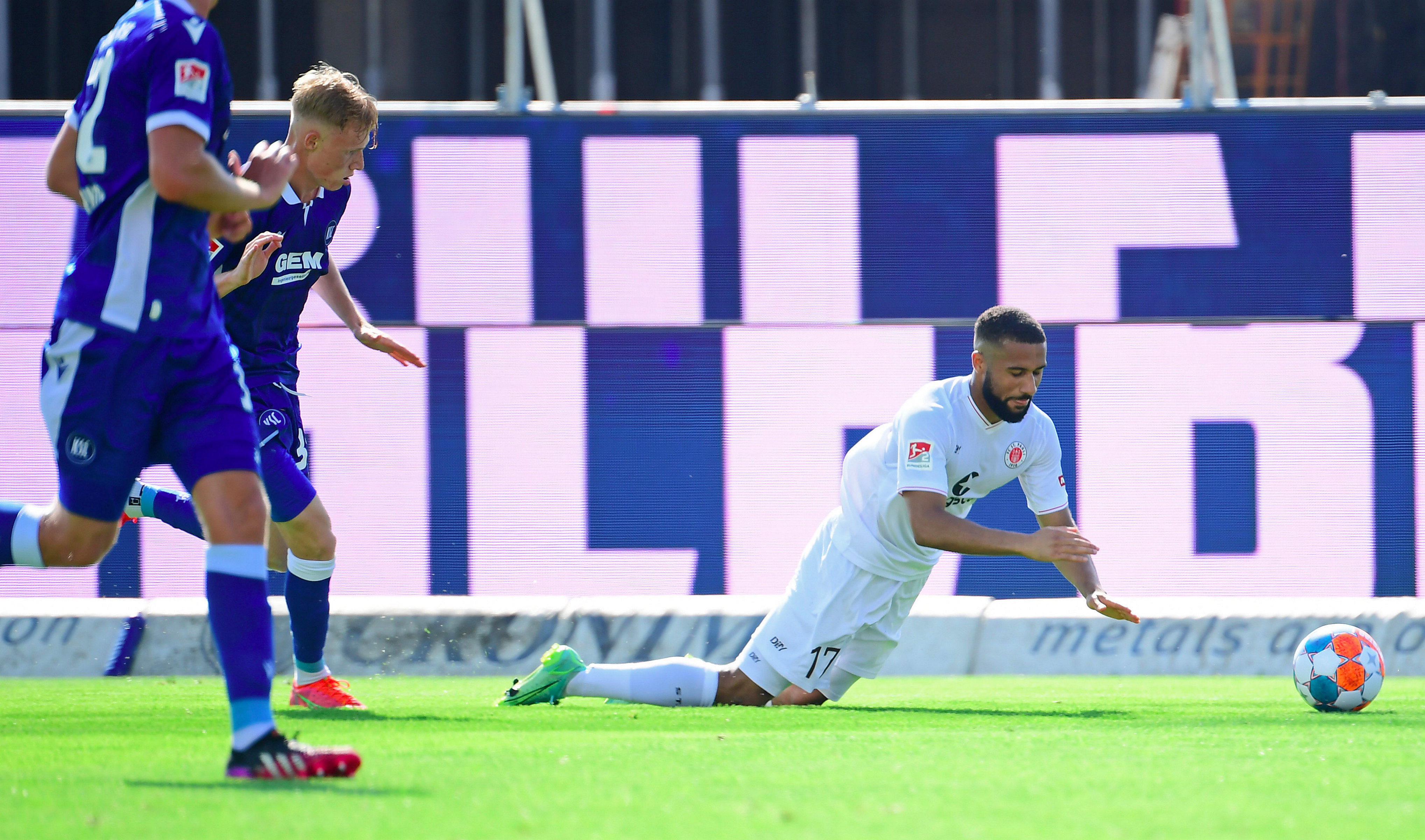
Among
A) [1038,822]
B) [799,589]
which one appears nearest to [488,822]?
[1038,822]

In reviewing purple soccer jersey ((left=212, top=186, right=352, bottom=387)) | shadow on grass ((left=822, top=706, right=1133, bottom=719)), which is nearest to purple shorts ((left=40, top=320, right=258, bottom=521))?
purple soccer jersey ((left=212, top=186, right=352, bottom=387))

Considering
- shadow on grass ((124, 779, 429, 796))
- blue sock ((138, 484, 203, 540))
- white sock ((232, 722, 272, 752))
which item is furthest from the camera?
blue sock ((138, 484, 203, 540))

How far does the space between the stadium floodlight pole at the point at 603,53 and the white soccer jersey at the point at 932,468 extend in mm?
5153

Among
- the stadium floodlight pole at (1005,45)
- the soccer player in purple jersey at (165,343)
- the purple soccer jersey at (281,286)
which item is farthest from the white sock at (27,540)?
the stadium floodlight pole at (1005,45)

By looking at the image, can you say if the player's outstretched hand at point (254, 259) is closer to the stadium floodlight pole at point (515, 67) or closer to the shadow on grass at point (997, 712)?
the shadow on grass at point (997, 712)

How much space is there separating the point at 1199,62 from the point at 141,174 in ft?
25.0

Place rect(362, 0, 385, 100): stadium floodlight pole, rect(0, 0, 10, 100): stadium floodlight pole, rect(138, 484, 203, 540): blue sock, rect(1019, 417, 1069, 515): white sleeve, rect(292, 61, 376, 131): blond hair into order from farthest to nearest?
rect(362, 0, 385, 100): stadium floodlight pole
rect(0, 0, 10, 100): stadium floodlight pole
rect(1019, 417, 1069, 515): white sleeve
rect(138, 484, 203, 540): blue sock
rect(292, 61, 376, 131): blond hair

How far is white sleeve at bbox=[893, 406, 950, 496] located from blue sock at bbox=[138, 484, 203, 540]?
2.52 m

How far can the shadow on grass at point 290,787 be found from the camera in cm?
319

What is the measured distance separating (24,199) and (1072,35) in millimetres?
8233

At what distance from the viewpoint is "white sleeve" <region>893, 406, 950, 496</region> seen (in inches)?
210

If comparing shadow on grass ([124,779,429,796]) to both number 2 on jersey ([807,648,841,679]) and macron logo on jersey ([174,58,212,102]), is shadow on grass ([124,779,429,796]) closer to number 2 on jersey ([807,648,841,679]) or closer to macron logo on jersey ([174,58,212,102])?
macron logo on jersey ([174,58,212,102])

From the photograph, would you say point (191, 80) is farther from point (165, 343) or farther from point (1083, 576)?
point (1083, 576)

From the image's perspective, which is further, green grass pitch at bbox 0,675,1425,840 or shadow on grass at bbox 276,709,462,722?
shadow on grass at bbox 276,709,462,722
